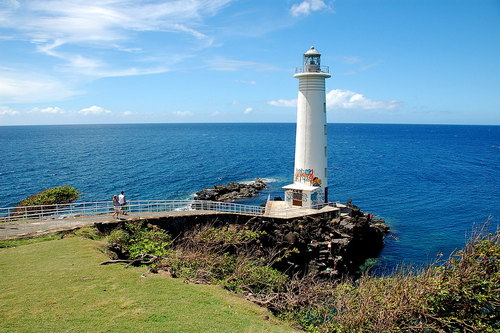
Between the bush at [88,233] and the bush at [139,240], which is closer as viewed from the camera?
the bush at [139,240]

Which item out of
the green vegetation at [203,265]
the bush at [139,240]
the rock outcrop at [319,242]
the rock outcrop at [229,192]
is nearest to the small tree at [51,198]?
the bush at [139,240]

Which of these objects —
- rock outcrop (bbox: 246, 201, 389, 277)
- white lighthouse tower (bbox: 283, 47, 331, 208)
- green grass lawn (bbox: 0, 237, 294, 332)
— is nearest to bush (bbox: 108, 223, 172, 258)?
green grass lawn (bbox: 0, 237, 294, 332)

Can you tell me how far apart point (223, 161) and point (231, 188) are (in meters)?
33.5

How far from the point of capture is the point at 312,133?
2952 centimetres

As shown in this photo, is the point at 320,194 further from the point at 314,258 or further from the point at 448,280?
the point at 448,280

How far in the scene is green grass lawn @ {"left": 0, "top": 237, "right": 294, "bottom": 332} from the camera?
9.80 m

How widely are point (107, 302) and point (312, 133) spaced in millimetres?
21955

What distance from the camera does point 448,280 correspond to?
11.2 meters

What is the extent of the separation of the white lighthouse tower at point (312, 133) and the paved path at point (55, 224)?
957 cm

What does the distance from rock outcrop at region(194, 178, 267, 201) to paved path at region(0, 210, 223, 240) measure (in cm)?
2255

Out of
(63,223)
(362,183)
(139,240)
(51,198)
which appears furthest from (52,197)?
(362,183)

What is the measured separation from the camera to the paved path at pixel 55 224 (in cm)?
1864

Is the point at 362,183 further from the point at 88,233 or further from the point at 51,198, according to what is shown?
the point at 88,233

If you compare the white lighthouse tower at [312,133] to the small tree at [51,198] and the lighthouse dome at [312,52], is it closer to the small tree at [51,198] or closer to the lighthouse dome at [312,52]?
the lighthouse dome at [312,52]
